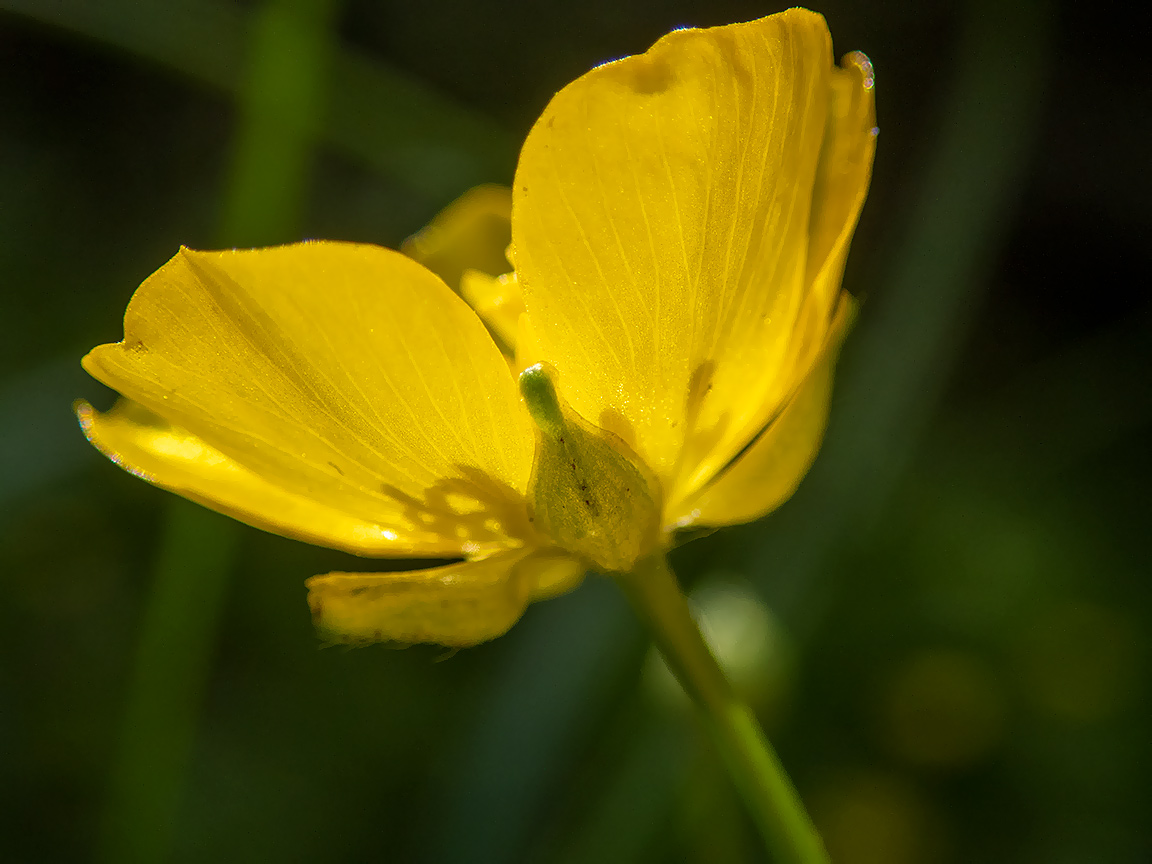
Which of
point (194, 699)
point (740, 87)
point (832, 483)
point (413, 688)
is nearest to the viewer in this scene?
point (740, 87)

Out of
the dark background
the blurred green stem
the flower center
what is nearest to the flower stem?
the flower center

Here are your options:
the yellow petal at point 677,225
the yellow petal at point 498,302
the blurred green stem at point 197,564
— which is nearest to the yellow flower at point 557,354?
the yellow petal at point 677,225

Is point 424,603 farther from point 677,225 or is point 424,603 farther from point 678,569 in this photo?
point 678,569

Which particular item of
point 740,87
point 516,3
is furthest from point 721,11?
point 740,87

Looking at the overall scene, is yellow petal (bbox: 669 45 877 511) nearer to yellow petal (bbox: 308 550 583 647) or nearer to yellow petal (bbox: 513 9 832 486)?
yellow petal (bbox: 513 9 832 486)

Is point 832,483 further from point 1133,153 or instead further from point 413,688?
point 1133,153

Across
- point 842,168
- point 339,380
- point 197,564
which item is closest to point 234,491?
point 339,380
